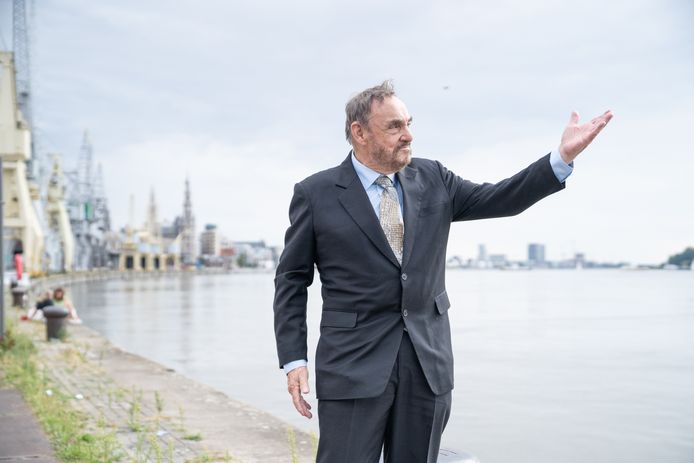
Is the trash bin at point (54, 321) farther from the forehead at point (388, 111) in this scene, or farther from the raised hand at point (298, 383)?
the forehead at point (388, 111)

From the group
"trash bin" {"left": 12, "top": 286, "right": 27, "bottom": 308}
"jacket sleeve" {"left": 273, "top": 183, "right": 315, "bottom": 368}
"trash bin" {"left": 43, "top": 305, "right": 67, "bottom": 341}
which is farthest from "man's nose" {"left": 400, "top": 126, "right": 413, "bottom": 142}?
"trash bin" {"left": 12, "top": 286, "right": 27, "bottom": 308}

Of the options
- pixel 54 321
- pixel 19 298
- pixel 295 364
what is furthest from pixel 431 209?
pixel 19 298

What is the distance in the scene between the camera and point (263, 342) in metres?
20.4

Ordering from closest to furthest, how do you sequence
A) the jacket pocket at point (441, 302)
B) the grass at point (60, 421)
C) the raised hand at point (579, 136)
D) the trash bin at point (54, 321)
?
the raised hand at point (579, 136)
the jacket pocket at point (441, 302)
the grass at point (60, 421)
the trash bin at point (54, 321)

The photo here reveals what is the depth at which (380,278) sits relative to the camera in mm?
2859

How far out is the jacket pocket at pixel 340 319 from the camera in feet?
9.38

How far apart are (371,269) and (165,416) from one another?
5.39 metres

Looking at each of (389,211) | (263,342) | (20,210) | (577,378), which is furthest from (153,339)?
(20,210)

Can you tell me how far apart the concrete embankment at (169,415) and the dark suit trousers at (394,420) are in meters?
1.82

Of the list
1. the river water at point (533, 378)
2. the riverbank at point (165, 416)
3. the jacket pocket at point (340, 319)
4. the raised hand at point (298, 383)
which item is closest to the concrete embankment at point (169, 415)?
the riverbank at point (165, 416)

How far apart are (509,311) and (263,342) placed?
20107 mm

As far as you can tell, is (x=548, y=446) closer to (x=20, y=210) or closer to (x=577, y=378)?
(x=577, y=378)

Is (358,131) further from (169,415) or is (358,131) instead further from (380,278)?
(169,415)

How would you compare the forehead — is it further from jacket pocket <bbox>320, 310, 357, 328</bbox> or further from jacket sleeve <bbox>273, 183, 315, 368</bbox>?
jacket pocket <bbox>320, 310, 357, 328</bbox>
